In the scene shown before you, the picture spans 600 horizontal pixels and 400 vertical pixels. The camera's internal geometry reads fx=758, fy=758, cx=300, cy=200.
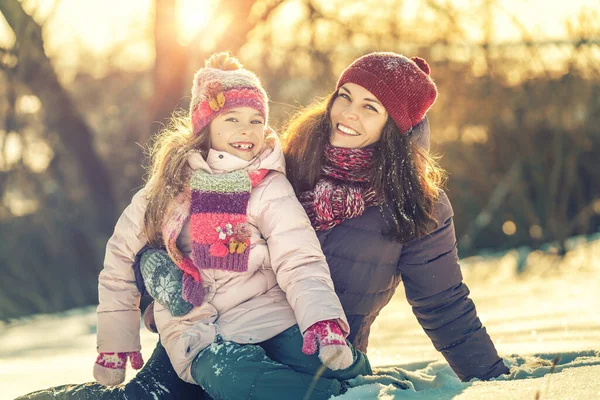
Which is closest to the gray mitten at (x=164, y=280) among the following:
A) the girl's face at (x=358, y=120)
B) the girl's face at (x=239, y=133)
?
the girl's face at (x=239, y=133)

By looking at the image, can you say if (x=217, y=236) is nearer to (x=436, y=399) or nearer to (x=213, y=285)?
(x=213, y=285)

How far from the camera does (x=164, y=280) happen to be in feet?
7.70

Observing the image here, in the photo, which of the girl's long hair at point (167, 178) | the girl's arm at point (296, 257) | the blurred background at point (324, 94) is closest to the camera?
the girl's arm at point (296, 257)

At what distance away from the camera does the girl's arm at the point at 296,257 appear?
85.9 inches

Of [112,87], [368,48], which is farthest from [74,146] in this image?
[368,48]

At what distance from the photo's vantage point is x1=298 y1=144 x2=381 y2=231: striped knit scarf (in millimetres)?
2564

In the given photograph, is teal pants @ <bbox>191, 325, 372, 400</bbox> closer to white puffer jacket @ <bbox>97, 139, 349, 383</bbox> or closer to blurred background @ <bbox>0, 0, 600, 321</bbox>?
white puffer jacket @ <bbox>97, 139, 349, 383</bbox>

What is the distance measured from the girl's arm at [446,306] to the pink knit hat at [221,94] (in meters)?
0.72

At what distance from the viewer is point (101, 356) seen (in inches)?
94.7

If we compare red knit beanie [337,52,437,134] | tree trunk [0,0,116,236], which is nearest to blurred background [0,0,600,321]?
tree trunk [0,0,116,236]

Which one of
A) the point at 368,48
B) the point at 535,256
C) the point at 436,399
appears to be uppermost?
the point at 368,48

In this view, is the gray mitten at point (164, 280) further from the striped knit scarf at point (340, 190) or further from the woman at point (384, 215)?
the striped knit scarf at point (340, 190)

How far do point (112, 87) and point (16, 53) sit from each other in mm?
3671

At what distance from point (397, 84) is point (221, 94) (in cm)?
65
